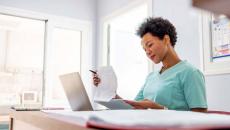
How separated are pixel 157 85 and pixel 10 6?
210 centimetres

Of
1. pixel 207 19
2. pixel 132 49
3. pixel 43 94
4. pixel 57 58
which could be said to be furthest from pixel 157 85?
pixel 132 49

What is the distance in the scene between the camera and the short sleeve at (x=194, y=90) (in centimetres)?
122

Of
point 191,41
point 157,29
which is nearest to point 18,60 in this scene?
point 191,41

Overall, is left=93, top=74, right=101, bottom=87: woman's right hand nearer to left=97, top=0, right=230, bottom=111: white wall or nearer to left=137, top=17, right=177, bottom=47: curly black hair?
left=137, top=17, right=177, bottom=47: curly black hair

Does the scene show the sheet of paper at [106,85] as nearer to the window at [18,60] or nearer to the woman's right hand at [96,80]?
the woman's right hand at [96,80]

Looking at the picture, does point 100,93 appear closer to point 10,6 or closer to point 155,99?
point 155,99

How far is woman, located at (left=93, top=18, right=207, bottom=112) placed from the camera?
1.23 metres

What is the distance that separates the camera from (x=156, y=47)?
1496mm

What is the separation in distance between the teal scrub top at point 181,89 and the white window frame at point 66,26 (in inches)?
73.5

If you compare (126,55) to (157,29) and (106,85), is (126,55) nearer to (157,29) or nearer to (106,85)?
(157,29)

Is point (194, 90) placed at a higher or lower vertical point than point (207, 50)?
lower

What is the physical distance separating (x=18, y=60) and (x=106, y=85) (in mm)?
3574

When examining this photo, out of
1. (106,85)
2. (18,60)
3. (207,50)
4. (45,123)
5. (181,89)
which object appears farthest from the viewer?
(18,60)

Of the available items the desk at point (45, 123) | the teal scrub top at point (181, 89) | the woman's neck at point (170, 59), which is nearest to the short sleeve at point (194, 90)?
the teal scrub top at point (181, 89)
